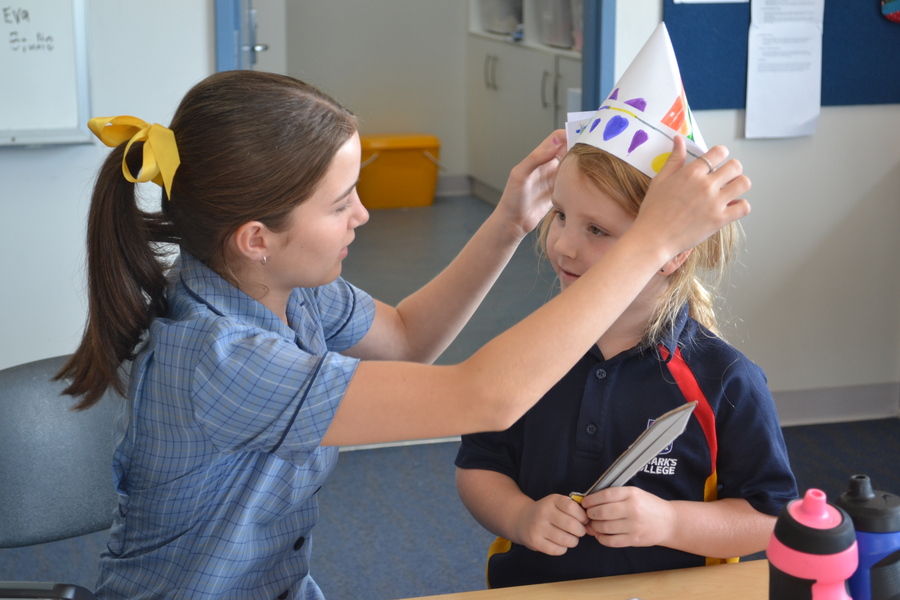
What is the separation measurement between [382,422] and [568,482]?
321mm

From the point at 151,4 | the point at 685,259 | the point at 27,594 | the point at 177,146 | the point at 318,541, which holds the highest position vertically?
the point at 151,4

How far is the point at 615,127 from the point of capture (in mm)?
1149

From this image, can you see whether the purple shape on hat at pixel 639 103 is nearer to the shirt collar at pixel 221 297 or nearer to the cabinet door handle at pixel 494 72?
the shirt collar at pixel 221 297

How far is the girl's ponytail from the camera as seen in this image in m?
1.09

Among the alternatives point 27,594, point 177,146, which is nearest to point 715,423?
point 177,146

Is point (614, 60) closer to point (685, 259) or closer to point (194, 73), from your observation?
point (194, 73)

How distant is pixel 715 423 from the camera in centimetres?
114

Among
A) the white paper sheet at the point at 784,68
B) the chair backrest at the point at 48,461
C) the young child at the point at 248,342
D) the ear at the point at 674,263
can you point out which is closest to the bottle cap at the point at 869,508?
the young child at the point at 248,342

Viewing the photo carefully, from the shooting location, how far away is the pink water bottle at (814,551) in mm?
696

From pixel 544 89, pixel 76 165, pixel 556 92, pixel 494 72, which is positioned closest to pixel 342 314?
pixel 76 165

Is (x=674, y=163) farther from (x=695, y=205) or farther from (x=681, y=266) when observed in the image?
(x=681, y=266)

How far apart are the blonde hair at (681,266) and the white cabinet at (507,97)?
3286 millimetres

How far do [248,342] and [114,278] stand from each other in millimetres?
206

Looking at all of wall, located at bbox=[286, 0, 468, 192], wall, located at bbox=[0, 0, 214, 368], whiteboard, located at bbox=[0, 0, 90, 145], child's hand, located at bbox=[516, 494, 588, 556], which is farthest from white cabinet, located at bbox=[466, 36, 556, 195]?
child's hand, located at bbox=[516, 494, 588, 556]
